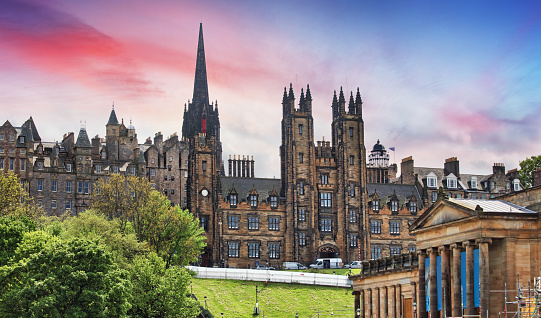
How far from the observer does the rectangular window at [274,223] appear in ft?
418

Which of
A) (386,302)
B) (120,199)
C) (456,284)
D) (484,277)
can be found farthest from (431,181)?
(484,277)

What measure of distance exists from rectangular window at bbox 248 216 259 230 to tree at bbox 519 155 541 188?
44384mm

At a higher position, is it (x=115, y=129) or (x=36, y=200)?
(x=115, y=129)

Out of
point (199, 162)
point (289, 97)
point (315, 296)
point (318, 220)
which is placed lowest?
point (315, 296)

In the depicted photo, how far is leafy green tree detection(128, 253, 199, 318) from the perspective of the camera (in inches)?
2933

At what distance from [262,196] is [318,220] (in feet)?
32.5

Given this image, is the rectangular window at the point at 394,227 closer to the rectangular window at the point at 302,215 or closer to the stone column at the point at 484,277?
the rectangular window at the point at 302,215

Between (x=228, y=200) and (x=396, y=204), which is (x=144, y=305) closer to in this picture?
(x=228, y=200)

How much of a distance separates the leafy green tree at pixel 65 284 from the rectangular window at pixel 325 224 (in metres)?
66.7

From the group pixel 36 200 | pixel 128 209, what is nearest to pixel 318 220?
pixel 128 209

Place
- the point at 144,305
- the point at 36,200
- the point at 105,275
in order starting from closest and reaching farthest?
the point at 105,275, the point at 144,305, the point at 36,200

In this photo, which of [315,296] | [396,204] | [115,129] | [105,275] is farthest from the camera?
[115,129]

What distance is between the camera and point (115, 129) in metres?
142

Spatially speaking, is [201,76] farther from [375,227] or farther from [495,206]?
[495,206]
